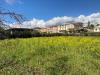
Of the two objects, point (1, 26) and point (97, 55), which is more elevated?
point (1, 26)

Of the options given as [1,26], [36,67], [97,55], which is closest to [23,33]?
[97,55]

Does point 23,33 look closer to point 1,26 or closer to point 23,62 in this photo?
point 23,62

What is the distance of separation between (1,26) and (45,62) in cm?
521

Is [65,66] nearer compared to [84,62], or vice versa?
[65,66]

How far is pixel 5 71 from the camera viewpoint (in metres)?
8.38

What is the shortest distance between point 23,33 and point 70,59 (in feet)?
85.1

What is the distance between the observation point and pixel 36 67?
971 cm

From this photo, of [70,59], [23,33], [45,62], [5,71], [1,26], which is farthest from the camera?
[23,33]

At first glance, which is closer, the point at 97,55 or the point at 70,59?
the point at 70,59

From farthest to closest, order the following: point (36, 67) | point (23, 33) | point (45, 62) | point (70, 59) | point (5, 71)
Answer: point (23, 33)
point (70, 59)
point (45, 62)
point (36, 67)
point (5, 71)

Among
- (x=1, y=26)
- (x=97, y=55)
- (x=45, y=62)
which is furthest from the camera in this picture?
(x=97, y=55)

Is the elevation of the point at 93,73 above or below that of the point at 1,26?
below

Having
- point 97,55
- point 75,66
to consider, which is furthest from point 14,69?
point 97,55

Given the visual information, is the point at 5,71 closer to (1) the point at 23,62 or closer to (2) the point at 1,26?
(1) the point at 23,62
